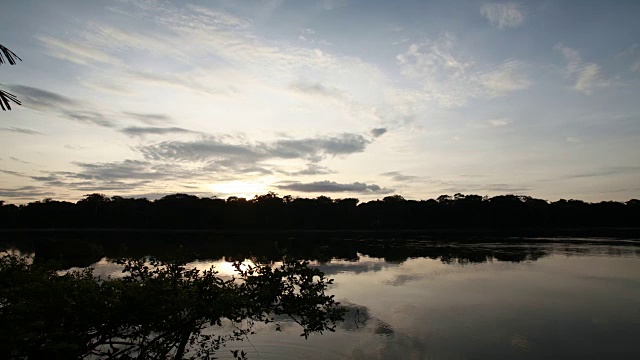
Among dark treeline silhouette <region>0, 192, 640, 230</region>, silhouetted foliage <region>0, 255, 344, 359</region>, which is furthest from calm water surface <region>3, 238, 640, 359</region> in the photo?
dark treeline silhouette <region>0, 192, 640, 230</region>

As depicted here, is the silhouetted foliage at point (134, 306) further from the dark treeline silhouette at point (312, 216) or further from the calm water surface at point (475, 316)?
→ the dark treeline silhouette at point (312, 216)

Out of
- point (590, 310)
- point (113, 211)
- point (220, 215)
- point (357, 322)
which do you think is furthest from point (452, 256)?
point (113, 211)

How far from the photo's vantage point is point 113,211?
118 m

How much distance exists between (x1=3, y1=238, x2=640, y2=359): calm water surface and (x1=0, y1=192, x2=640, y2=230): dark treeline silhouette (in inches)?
3411

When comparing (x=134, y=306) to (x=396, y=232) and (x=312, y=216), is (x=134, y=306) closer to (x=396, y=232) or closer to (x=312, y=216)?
(x=396, y=232)

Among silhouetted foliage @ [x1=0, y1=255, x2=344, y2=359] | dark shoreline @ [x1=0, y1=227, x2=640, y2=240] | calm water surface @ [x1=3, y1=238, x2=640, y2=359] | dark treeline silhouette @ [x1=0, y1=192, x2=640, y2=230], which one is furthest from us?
dark treeline silhouette @ [x1=0, y1=192, x2=640, y2=230]

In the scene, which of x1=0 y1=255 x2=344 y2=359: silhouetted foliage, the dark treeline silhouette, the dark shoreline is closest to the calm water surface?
x1=0 y1=255 x2=344 y2=359: silhouetted foliage

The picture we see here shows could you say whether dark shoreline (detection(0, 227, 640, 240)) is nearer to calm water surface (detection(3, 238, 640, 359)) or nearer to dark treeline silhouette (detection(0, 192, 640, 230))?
dark treeline silhouette (detection(0, 192, 640, 230))

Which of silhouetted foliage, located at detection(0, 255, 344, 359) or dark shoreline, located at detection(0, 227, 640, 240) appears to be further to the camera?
dark shoreline, located at detection(0, 227, 640, 240)

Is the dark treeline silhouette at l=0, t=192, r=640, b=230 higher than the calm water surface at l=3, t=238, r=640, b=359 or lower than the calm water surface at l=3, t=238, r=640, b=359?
higher

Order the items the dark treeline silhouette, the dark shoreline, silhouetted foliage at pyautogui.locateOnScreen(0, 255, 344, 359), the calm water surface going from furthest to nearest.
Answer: the dark treeline silhouette, the dark shoreline, the calm water surface, silhouetted foliage at pyautogui.locateOnScreen(0, 255, 344, 359)

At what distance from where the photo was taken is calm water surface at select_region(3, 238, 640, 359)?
1233cm

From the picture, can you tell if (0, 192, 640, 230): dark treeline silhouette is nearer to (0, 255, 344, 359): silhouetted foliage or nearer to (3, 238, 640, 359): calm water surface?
(3, 238, 640, 359): calm water surface

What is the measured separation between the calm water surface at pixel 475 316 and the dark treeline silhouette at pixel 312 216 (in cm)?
8665
